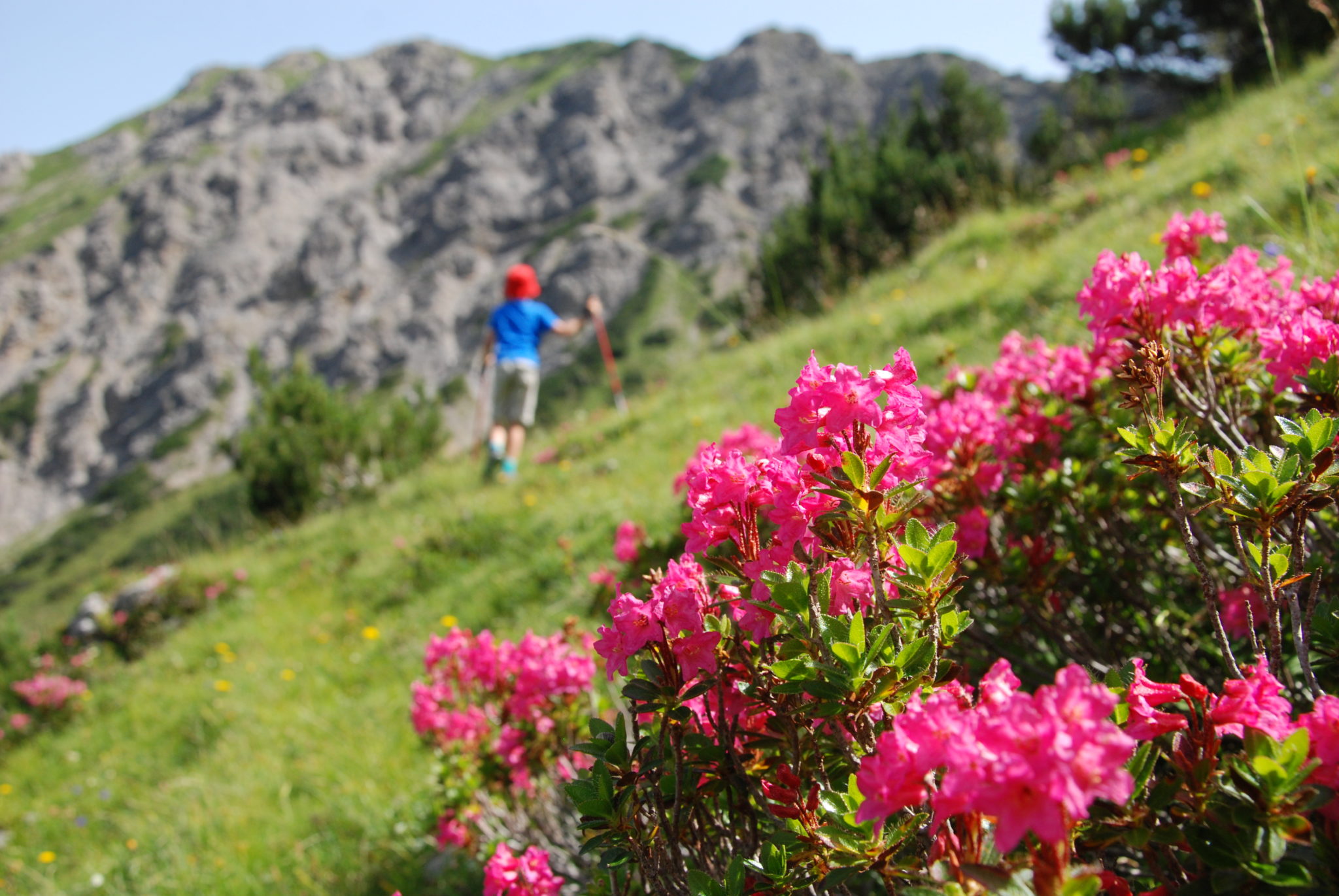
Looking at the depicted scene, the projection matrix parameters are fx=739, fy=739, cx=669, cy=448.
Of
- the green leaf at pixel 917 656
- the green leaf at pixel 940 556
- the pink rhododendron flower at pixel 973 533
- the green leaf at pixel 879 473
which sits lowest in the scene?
the pink rhododendron flower at pixel 973 533

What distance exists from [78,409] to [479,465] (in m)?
110

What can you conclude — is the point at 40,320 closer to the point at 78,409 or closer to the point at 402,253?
the point at 78,409

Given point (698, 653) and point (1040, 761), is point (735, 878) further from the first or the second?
point (1040, 761)

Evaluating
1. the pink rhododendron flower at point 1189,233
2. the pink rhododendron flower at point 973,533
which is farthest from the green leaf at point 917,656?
the pink rhododendron flower at point 1189,233

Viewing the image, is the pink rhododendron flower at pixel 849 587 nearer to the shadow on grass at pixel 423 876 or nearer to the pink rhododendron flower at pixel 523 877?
the pink rhododendron flower at pixel 523 877

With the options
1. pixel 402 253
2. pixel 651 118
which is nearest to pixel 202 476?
pixel 402 253

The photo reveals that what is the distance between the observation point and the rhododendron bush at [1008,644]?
78cm

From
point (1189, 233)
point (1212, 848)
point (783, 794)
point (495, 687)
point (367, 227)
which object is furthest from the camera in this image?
point (367, 227)

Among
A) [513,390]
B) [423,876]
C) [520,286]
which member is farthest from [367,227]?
[423,876]

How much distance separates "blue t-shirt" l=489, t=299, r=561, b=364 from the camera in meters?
8.38

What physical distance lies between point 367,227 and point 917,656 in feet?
402

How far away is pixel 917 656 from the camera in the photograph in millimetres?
972

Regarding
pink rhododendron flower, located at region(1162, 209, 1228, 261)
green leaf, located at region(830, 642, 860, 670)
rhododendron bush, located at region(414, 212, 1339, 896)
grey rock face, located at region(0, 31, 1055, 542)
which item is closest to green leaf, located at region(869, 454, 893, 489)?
rhododendron bush, located at region(414, 212, 1339, 896)

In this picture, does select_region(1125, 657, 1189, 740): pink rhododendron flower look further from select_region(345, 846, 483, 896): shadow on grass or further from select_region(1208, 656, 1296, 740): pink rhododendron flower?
select_region(345, 846, 483, 896): shadow on grass
